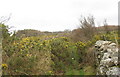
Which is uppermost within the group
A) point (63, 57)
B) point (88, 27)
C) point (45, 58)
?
point (88, 27)

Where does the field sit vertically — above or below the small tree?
below

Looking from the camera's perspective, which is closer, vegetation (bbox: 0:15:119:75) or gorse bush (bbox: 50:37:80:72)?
vegetation (bbox: 0:15:119:75)

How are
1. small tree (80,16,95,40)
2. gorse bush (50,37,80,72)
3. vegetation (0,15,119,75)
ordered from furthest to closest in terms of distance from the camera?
small tree (80,16,95,40)
gorse bush (50,37,80,72)
vegetation (0,15,119,75)

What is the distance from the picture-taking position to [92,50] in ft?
27.6

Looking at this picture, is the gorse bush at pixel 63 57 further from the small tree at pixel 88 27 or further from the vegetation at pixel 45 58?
the small tree at pixel 88 27

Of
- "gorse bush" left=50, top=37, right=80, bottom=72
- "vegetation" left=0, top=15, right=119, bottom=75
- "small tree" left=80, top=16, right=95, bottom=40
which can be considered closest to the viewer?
"vegetation" left=0, top=15, right=119, bottom=75

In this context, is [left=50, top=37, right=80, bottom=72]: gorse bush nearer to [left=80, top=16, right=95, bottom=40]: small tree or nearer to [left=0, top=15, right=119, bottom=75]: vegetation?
[left=0, top=15, right=119, bottom=75]: vegetation

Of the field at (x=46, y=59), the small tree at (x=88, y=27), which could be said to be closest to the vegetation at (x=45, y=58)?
the field at (x=46, y=59)

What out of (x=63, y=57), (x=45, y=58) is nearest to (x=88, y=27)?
(x=63, y=57)

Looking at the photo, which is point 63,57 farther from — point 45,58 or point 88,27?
point 88,27

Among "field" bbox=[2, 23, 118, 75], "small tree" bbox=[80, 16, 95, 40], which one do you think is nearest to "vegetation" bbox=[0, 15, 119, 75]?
"field" bbox=[2, 23, 118, 75]

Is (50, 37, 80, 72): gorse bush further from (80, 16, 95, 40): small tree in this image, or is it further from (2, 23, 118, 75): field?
(80, 16, 95, 40): small tree

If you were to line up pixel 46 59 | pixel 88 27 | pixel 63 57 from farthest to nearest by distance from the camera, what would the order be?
pixel 88 27
pixel 63 57
pixel 46 59

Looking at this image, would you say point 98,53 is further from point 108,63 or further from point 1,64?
point 1,64
